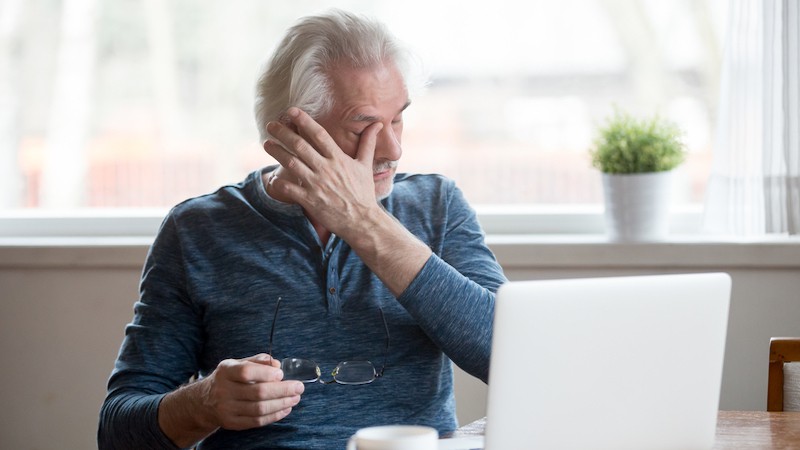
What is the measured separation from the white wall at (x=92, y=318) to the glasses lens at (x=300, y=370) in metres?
0.92

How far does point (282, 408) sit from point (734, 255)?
4.55ft

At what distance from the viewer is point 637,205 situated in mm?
2322

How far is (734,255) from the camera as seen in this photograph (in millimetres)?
2281

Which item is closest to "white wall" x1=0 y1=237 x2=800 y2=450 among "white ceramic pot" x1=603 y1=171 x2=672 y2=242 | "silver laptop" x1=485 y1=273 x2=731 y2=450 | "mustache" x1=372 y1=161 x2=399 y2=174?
"white ceramic pot" x1=603 y1=171 x2=672 y2=242

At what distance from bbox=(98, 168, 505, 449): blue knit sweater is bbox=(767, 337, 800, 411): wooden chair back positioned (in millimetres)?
471

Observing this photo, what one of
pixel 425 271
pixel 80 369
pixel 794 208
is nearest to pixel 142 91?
pixel 80 369

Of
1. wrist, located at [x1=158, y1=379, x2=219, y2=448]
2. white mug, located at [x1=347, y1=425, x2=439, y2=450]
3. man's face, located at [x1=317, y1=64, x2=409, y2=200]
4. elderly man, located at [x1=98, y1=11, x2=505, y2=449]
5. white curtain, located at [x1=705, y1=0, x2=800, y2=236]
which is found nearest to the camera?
white mug, located at [x1=347, y1=425, x2=439, y2=450]

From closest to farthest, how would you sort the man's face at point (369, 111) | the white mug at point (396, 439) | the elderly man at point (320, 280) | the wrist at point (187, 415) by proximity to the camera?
the white mug at point (396, 439) → the wrist at point (187, 415) → the elderly man at point (320, 280) → the man's face at point (369, 111)

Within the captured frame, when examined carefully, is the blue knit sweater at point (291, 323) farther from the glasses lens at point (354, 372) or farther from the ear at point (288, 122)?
the ear at point (288, 122)

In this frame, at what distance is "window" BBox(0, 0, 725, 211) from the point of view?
2.53m

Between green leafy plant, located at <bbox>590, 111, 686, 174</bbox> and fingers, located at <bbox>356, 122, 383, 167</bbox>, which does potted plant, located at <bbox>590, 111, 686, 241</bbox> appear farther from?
fingers, located at <bbox>356, 122, 383, 167</bbox>

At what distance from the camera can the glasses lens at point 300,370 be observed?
1.54 metres

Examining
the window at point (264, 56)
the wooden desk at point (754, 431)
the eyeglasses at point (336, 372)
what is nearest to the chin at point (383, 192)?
the eyeglasses at point (336, 372)

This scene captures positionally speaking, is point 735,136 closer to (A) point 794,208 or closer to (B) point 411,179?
(A) point 794,208
